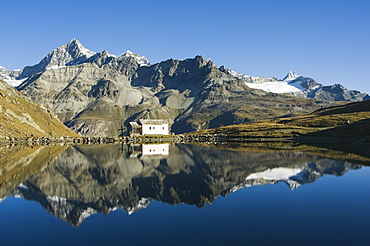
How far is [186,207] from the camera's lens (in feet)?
85.4

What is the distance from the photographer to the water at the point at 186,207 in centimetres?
1909

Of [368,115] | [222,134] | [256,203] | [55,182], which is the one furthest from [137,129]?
[256,203]

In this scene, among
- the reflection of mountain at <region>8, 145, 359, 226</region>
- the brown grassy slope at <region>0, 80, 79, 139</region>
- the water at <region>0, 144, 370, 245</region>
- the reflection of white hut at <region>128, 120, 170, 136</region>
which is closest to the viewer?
the water at <region>0, 144, 370, 245</region>

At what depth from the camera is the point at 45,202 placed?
29.0 metres

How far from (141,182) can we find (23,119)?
137 m

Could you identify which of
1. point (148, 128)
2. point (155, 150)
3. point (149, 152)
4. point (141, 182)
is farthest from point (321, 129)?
point (141, 182)

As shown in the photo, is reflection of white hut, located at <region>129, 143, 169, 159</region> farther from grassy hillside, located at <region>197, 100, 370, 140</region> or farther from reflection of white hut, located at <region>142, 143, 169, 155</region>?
grassy hillside, located at <region>197, 100, 370, 140</region>

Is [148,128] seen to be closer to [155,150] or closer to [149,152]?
[155,150]

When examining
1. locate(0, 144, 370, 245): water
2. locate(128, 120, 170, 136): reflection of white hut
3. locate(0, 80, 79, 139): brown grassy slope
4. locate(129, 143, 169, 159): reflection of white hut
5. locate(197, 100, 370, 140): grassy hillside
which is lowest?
locate(0, 144, 370, 245): water

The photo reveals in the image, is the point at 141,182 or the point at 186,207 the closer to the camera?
the point at 186,207

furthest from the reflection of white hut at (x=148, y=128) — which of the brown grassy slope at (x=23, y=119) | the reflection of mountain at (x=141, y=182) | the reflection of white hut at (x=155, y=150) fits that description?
the reflection of mountain at (x=141, y=182)

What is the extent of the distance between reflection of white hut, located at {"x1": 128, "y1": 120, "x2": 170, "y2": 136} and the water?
103 metres

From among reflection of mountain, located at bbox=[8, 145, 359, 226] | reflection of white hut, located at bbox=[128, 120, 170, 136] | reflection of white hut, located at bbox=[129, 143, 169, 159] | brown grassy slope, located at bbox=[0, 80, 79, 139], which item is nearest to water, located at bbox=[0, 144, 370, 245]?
reflection of mountain, located at bbox=[8, 145, 359, 226]

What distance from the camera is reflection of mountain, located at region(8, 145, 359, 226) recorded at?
27672 millimetres
